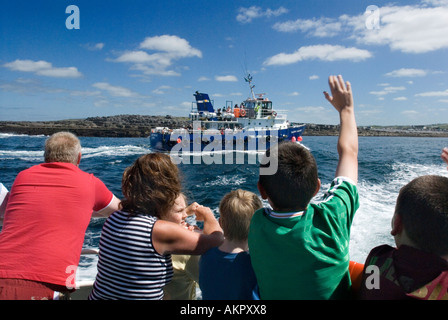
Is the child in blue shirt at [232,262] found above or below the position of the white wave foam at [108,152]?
above

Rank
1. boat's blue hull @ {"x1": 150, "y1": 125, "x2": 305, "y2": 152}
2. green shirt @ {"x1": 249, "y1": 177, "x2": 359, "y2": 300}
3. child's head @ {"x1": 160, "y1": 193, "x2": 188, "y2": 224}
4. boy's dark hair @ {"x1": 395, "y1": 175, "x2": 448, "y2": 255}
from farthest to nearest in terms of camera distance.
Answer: boat's blue hull @ {"x1": 150, "y1": 125, "x2": 305, "y2": 152}, child's head @ {"x1": 160, "y1": 193, "x2": 188, "y2": 224}, green shirt @ {"x1": 249, "y1": 177, "x2": 359, "y2": 300}, boy's dark hair @ {"x1": 395, "y1": 175, "x2": 448, "y2": 255}

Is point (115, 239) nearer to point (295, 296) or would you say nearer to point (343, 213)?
point (295, 296)

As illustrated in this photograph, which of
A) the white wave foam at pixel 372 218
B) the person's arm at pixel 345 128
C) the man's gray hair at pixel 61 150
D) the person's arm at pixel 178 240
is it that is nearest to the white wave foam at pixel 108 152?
the white wave foam at pixel 372 218

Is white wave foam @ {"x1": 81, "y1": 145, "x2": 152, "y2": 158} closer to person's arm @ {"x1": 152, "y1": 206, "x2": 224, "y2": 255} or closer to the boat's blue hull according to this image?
the boat's blue hull

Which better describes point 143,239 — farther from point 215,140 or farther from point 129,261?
point 215,140

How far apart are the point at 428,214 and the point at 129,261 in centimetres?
141

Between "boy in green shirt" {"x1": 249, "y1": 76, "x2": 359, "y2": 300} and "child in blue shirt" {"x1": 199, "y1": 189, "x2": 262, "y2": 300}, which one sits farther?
"child in blue shirt" {"x1": 199, "y1": 189, "x2": 262, "y2": 300}

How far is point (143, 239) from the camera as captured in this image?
4.88ft

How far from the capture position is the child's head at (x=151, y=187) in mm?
1585

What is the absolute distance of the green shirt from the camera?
1.23m

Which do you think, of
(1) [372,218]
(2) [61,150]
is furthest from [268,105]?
(2) [61,150]

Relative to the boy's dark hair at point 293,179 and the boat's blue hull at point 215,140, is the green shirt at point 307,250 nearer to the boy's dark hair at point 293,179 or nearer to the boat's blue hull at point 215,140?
the boy's dark hair at point 293,179

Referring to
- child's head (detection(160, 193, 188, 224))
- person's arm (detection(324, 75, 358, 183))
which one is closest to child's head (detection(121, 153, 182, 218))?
child's head (detection(160, 193, 188, 224))

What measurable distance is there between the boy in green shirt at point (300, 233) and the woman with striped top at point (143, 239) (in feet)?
1.53
